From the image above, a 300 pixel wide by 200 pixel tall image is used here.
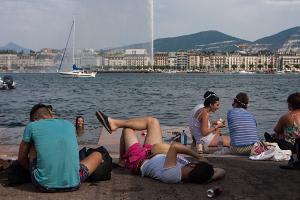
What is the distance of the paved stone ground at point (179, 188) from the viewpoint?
5.05 meters

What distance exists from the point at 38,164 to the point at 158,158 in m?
1.26

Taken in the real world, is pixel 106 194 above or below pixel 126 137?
below

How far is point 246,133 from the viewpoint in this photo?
295 inches

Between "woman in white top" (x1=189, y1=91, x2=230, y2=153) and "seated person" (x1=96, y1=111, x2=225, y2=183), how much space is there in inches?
61.1

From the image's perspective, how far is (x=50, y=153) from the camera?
197 inches

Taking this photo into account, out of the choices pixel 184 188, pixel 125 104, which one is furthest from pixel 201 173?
pixel 125 104

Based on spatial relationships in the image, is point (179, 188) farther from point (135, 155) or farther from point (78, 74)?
point (78, 74)

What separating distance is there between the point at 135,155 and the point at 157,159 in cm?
39

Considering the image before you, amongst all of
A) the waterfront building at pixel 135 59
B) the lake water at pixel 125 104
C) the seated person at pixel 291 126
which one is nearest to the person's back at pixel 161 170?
the seated person at pixel 291 126

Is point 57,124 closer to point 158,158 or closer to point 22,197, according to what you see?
point 22,197

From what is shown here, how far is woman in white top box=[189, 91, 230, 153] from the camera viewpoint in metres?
7.66

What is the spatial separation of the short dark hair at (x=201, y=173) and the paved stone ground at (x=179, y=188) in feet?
0.21

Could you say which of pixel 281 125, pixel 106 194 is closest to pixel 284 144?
pixel 281 125

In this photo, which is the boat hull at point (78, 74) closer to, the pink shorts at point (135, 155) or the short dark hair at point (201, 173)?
the pink shorts at point (135, 155)
